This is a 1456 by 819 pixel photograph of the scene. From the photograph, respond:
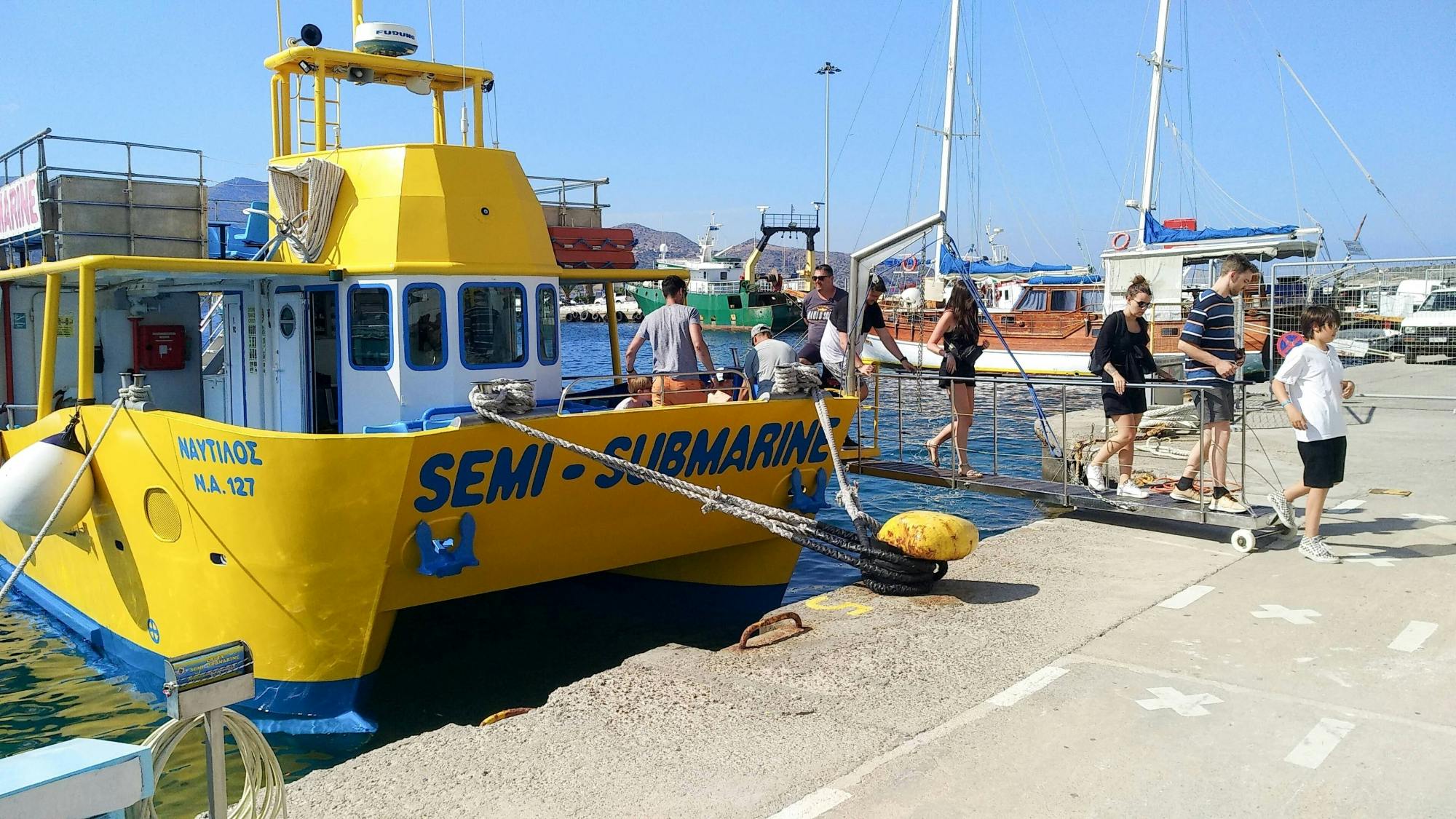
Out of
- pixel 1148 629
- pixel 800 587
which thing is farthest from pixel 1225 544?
pixel 800 587

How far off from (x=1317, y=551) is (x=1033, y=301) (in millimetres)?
30033

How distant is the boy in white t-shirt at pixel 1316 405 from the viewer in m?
7.65

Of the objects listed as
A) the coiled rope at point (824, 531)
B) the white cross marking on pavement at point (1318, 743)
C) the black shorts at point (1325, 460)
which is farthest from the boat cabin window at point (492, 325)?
the white cross marking on pavement at point (1318, 743)

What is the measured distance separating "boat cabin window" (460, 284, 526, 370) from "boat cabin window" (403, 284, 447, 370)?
0.50 feet

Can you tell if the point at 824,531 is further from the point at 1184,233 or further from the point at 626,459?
the point at 1184,233

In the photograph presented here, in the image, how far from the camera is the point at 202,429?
6.81 meters

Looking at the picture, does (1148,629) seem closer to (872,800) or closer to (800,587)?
(872,800)

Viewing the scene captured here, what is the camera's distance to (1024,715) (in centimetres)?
523

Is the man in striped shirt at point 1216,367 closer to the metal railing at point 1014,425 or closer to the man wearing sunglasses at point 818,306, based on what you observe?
the metal railing at point 1014,425

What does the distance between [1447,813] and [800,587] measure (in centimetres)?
807

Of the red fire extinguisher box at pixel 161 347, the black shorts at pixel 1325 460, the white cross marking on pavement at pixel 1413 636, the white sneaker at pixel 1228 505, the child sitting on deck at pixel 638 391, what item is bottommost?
the white cross marking on pavement at pixel 1413 636

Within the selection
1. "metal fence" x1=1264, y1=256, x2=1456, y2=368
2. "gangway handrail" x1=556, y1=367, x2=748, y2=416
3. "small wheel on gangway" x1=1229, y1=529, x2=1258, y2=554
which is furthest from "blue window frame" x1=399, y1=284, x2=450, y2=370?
"metal fence" x1=1264, y1=256, x2=1456, y2=368

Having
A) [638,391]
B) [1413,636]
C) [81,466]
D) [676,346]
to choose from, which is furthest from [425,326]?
[1413,636]

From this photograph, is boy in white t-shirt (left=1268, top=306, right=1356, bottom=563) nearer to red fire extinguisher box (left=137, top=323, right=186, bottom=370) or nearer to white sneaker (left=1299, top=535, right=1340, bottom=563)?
white sneaker (left=1299, top=535, right=1340, bottom=563)
